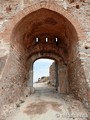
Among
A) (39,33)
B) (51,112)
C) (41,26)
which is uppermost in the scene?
(41,26)

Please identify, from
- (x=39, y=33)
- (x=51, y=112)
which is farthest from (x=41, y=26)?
(x=51, y=112)

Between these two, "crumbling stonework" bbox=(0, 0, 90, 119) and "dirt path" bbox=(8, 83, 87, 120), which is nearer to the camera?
"dirt path" bbox=(8, 83, 87, 120)

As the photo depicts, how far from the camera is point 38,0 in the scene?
6.14 m

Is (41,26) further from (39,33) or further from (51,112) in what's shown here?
(51,112)

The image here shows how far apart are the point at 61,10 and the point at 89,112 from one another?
384cm

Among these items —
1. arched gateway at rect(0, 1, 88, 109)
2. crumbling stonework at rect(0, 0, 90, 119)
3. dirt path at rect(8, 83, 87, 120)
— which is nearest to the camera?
dirt path at rect(8, 83, 87, 120)

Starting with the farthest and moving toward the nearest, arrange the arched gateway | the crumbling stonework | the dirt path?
1. the arched gateway
2. the crumbling stonework
3. the dirt path

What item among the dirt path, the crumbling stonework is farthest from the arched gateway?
the dirt path

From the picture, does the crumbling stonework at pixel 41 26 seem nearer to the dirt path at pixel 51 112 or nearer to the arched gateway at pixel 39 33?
the arched gateway at pixel 39 33

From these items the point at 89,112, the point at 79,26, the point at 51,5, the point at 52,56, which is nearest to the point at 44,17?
the point at 51,5

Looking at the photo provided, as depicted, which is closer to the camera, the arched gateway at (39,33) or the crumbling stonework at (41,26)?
the crumbling stonework at (41,26)

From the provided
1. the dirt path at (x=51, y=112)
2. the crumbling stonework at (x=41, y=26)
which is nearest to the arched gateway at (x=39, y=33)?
the crumbling stonework at (x=41, y=26)

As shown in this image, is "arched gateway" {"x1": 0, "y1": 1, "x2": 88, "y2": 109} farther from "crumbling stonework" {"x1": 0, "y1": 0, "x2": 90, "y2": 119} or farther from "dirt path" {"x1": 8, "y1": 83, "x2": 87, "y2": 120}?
"dirt path" {"x1": 8, "y1": 83, "x2": 87, "y2": 120}

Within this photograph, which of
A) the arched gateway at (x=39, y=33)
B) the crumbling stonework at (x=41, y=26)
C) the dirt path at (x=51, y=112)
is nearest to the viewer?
the dirt path at (x=51, y=112)
